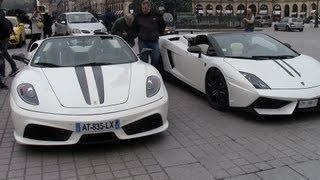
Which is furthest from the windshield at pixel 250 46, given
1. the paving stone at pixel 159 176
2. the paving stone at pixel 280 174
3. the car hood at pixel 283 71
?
the paving stone at pixel 159 176

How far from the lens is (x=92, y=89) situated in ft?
16.5

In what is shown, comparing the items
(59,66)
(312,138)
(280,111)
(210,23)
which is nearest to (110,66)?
(59,66)

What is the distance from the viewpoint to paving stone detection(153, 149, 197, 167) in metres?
4.56

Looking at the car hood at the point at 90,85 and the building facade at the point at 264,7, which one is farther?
the building facade at the point at 264,7

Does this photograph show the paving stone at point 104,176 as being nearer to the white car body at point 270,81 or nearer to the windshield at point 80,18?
the white car body at point 270,81

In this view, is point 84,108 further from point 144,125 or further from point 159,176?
point 159,176

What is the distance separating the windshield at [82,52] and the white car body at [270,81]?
1431 millimetres

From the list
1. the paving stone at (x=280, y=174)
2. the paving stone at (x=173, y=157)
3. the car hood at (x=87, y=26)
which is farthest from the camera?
the car hood at (x=87, y=26)

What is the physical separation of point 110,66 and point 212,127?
1605 mm

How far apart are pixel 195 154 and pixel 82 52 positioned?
2.36 meters

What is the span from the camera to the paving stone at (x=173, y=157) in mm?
4559

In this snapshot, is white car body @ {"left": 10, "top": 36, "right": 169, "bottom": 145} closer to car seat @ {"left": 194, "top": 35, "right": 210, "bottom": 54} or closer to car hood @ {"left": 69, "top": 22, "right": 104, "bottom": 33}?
car seat @ {"left": 194, "top": 35, "right": 210, "bottom": 54}

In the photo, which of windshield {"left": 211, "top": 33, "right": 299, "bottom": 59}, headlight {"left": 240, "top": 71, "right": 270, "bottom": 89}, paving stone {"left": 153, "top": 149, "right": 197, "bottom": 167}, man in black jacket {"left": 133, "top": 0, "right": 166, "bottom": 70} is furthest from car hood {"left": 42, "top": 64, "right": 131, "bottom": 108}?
man in black jacket {"left": 133, "top": 0, "right": 166, "bottom": 70}

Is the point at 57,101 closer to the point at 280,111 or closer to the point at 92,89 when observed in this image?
the point at 92,89
